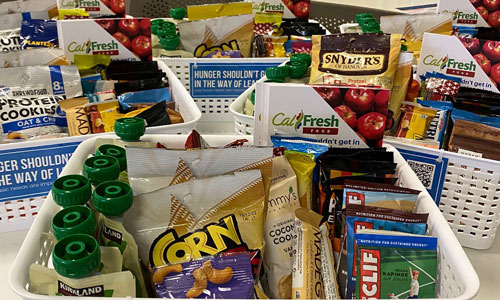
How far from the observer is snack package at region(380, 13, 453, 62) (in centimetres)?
217

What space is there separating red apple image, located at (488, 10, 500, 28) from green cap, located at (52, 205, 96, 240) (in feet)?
8.03

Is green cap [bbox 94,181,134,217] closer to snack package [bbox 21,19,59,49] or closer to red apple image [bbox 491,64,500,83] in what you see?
snack package [bbox 21,19,59,49]

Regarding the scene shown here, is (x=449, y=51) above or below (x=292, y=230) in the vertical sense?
above

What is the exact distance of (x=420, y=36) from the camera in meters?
2.19

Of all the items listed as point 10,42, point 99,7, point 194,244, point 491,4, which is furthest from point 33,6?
point 491,4

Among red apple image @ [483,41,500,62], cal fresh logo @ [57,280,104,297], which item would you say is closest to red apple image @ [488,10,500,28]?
red apple image @ [483,41,500,62]

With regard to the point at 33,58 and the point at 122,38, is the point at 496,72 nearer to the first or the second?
the point at 122,38

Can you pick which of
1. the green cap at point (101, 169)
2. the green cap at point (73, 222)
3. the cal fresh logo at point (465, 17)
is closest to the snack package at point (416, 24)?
the cal fresh logo at point (465, 17)

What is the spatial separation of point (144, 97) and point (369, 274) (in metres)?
0.99

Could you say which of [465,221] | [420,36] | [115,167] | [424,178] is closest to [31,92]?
[115,167]

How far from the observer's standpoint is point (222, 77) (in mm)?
1860

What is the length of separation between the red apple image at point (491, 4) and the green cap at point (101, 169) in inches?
90.9

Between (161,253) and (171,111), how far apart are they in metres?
0.70

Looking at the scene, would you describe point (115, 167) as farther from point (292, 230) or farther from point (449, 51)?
point (449, 51)
